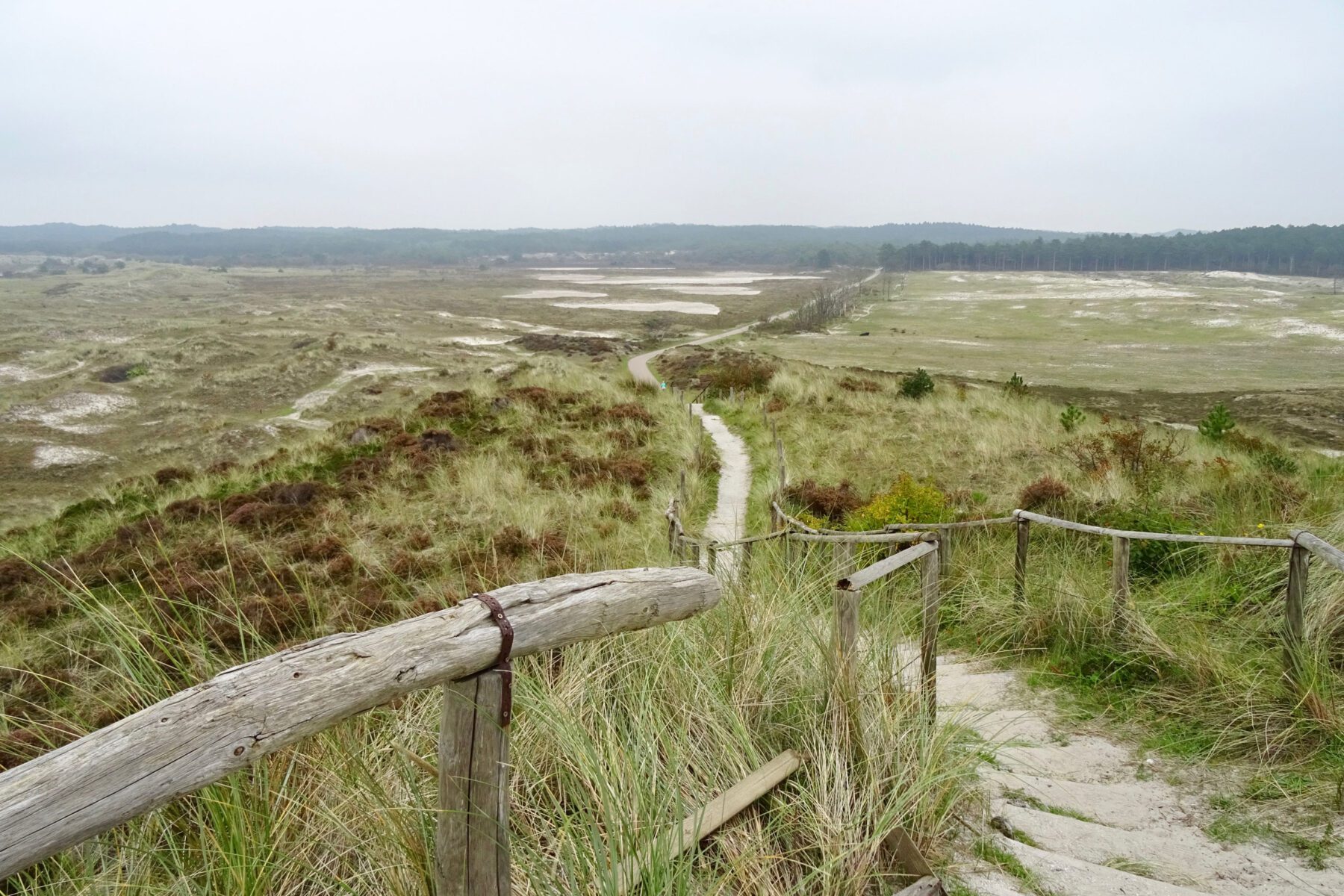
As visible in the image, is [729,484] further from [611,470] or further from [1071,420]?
[1071,420]

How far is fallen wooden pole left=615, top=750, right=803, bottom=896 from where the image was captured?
2.36 m

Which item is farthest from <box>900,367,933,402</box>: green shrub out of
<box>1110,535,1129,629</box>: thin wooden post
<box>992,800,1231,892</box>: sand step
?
<box>992,800,1231,892</box>: sand step

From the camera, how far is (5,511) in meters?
20.6

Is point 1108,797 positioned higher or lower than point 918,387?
higher

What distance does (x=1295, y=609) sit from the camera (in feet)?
15.2

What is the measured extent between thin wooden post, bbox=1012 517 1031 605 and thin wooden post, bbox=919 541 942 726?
A: 2.70 meters

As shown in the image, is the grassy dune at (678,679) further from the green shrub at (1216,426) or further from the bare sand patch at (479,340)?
the bare sand patch at (479,340)

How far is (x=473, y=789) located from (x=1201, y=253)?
212490 mm

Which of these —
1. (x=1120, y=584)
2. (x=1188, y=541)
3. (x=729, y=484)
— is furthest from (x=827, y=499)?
(x=1120, y=584)

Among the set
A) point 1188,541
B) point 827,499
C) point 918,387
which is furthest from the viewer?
point 918,387

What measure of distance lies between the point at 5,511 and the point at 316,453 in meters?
8.69

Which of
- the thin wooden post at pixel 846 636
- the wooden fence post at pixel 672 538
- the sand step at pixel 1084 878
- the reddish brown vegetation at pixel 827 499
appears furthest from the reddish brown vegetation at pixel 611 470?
the sand step at pixel 1084 878

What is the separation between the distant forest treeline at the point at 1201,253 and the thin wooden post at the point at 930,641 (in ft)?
640

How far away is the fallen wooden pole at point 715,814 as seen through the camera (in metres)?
2.36
